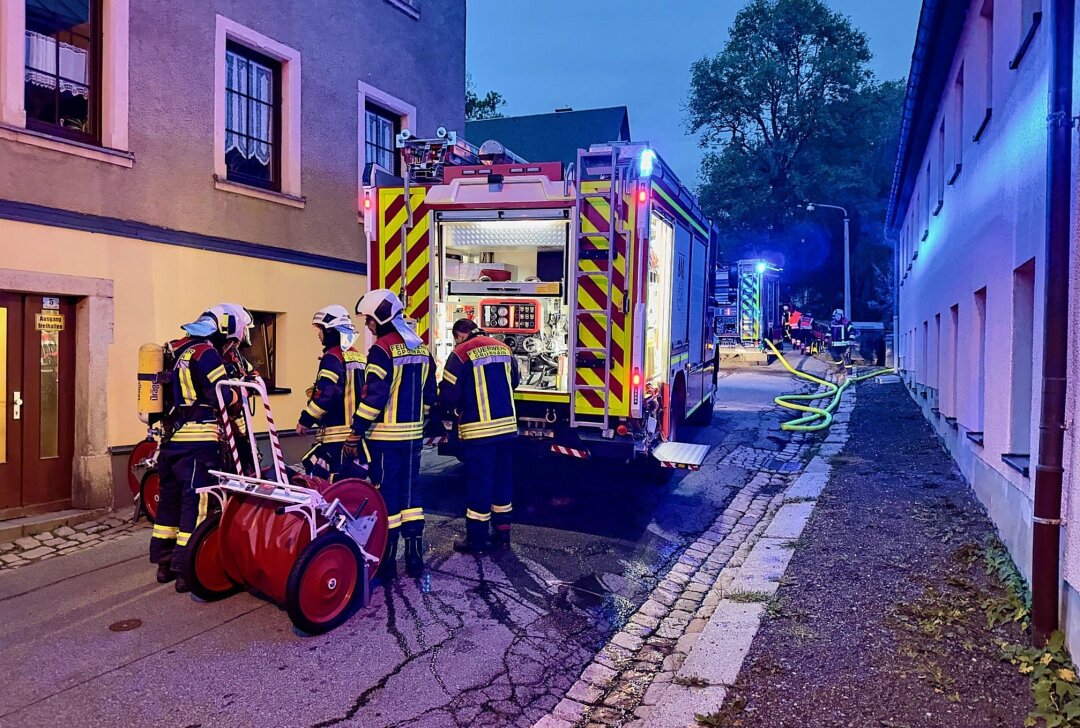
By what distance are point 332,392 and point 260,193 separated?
4.25 meters

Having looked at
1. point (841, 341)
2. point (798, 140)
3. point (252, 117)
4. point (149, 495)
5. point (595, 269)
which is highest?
point (798, 140)

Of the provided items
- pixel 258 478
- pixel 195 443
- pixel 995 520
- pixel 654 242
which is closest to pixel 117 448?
pixel 195 443

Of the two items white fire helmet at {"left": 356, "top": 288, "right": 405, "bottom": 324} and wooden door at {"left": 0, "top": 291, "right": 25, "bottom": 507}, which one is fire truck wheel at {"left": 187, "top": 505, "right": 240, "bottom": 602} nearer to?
white fire helmet at {"left": 356, "top": 288, "right": 405, "bottom": 324}

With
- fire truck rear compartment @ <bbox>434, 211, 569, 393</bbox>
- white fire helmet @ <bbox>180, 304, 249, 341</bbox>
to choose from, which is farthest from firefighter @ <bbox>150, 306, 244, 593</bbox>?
fire truck rear compartment @ <bbox>434, 211, 569, 393</bbox>

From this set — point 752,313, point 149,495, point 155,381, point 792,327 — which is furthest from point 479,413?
point 792,327

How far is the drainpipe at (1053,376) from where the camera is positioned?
143 inches

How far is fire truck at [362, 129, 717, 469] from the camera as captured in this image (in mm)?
6391

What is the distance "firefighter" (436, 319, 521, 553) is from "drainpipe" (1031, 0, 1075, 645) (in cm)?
328

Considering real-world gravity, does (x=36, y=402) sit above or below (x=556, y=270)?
below

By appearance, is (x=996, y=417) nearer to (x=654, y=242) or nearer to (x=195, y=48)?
(x=654, y=242)

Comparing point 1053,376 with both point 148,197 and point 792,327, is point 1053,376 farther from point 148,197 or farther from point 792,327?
point 792,327

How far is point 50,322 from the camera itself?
6.56m

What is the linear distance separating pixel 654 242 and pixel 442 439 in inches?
103

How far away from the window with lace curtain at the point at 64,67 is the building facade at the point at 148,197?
12 millimetres
